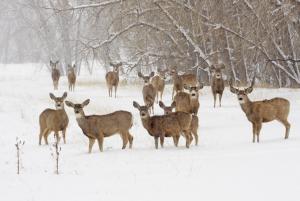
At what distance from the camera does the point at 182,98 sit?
18.7 meters

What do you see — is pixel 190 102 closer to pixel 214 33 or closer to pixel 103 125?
pixel 103 125

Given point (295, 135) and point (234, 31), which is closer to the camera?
point (295, 135)

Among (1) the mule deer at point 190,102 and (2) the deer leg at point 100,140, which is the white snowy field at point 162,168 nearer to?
(2) the deer leg at point 100,140

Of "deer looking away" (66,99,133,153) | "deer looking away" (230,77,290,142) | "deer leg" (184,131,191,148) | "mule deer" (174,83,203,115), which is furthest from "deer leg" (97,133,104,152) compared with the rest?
"mule deer" (174,83,203,115)

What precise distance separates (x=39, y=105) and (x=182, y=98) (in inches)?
327

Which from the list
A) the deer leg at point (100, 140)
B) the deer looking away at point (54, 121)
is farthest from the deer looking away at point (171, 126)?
the deer looking away at point (54, 121)

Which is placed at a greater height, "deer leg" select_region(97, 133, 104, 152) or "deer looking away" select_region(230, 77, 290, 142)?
"deer looking away" select_region(230, 77, 290, 142)

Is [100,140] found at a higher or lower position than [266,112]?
lower

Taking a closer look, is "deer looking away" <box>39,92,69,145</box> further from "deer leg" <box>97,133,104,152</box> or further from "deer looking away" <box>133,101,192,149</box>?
"deer looking away" <box>133,101,192,149</box>

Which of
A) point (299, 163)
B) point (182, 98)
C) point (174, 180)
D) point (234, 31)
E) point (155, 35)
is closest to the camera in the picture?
point (174, 180)

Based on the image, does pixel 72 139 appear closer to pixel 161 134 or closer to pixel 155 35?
pixel 161 134

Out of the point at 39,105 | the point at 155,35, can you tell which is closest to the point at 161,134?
the point at 39,105

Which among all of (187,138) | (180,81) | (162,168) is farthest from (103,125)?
(180,81)

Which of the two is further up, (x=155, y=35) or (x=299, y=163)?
(x=155, y=35)
